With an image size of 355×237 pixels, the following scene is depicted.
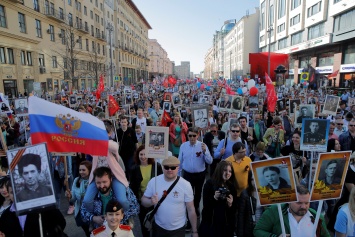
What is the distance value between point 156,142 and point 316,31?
137ft

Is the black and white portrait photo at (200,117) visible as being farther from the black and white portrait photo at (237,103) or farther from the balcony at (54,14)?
the balcony at (54,14)

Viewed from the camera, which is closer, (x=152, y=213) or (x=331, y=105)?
(x=152, y=213)

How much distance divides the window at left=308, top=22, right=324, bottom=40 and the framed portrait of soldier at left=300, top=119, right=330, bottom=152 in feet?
123

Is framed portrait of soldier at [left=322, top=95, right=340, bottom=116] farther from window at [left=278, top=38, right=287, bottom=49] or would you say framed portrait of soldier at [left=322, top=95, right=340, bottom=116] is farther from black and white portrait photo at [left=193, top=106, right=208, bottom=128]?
window at [left=278, top=38, right=287, bottom=49]

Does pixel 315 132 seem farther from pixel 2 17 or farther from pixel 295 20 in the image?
pixel 295 20

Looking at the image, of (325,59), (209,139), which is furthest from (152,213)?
(325,59)

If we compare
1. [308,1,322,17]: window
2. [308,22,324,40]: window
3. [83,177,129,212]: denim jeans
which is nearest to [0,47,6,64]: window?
[83,177,129,212]: denim jeans

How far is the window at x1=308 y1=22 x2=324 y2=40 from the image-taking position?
3551 centimetres

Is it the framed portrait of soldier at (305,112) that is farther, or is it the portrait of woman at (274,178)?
the framed portrait of soldier at (305,112)

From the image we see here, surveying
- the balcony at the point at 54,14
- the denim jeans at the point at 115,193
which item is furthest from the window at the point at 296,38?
the denim jeans at the point at 115,193

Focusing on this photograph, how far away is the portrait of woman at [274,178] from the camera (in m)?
2.50

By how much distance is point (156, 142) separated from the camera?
3.63 meters

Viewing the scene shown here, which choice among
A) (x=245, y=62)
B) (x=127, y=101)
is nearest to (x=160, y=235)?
(x=127, y=101)

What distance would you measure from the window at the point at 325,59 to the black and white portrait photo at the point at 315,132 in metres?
36.5
